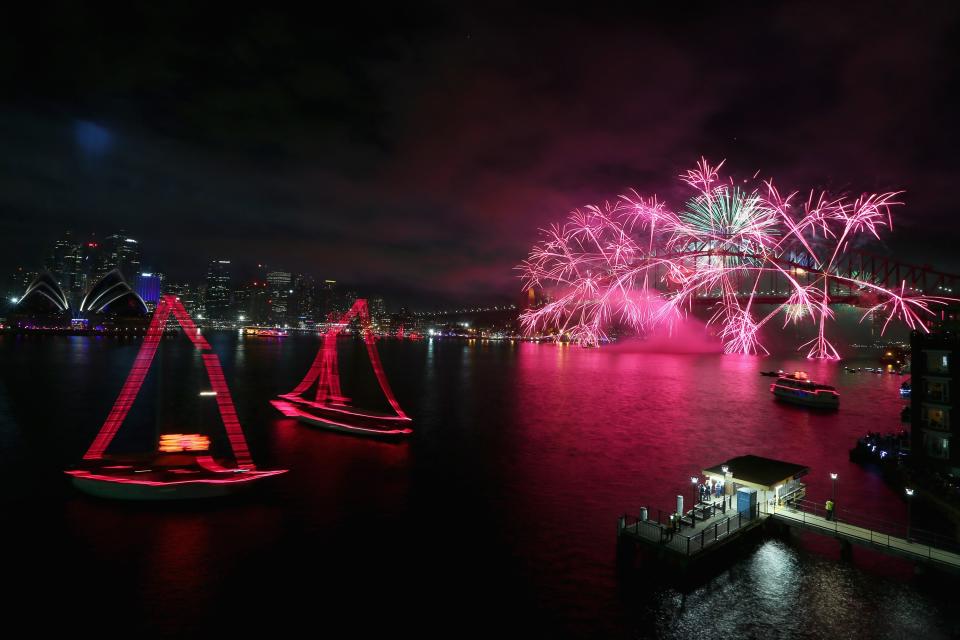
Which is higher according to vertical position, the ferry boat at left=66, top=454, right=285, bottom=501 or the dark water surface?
the ferry boat at left=66, top=454, right=285, bottom=501

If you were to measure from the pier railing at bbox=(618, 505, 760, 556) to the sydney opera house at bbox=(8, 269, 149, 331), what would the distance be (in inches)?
5006

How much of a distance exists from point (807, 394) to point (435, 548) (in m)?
29.5

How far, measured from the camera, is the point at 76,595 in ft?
33.1

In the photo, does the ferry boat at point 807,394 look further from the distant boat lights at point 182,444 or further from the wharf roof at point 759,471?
the distant boat lights at point 182,444

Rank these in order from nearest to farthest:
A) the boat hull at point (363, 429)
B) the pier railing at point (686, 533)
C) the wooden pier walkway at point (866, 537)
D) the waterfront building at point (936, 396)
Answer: the wooden pier walkway at point (866, 537)
the pier railing at point (686, 533)
the waterfront building at point (936, 396)
the boat hull at point (363, 429)

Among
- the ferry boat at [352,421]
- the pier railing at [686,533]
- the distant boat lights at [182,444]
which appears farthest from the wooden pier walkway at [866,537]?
the distant boat lights at [182,444]

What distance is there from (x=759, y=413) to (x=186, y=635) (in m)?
30.5

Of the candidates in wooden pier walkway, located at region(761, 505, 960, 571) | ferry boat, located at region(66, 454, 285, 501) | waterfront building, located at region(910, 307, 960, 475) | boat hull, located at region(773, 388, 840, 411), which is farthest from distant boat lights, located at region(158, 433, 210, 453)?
boat hull, located at region(773, 388, 840, 411)

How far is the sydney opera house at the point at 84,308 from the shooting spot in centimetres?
11044

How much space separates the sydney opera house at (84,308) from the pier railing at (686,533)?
127142 mm

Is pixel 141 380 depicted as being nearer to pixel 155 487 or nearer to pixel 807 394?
pixel 155 487

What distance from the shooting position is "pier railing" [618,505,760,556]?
10.6m

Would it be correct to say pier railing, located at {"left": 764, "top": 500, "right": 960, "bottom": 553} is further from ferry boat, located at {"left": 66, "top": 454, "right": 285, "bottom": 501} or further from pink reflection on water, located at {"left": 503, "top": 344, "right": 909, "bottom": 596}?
ferry boat, located at {"left": 66, "top": 454, "right": 285, "bottom": 501}

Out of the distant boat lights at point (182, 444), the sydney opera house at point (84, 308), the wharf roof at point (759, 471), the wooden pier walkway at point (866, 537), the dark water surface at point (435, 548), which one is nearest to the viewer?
the dark water surface at point (435, 548)
